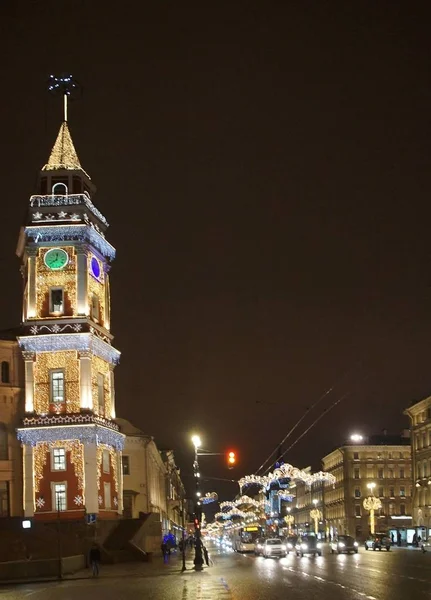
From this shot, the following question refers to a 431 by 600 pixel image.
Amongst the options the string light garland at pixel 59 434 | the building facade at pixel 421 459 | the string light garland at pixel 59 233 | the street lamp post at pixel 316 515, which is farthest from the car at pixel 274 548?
the street lamp post at pixel 316 515

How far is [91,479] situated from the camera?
65.1 m

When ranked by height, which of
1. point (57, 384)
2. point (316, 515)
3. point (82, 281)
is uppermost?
point (82, 281)

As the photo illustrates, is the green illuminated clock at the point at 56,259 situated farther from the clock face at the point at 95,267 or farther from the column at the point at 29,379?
the column at the point at 29,379

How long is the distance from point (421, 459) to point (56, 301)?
64475 mm

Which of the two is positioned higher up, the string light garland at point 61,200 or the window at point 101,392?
the string light garland at point 61,200

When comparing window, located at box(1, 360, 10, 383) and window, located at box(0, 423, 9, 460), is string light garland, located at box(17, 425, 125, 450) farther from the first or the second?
window, located at box(1, 360, 10, 383)

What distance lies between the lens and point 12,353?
68438 millimetres

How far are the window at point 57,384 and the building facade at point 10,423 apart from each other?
2.41 meters

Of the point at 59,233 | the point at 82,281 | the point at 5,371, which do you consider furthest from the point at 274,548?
the point at 59,233

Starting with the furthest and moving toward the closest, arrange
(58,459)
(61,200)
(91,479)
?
1. (61,200)
2. (58,459)
3. (91,479)

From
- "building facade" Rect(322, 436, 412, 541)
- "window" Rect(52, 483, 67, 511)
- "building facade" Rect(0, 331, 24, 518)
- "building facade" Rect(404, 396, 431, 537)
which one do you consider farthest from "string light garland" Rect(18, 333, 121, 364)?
"building facade" Rect(322, 436, 412, 541)

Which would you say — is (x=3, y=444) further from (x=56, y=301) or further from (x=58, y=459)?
(x=56, y=301)

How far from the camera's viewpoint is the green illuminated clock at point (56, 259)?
68.8 metres

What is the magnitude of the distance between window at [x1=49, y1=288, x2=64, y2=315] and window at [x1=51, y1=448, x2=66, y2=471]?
10.1 metres
